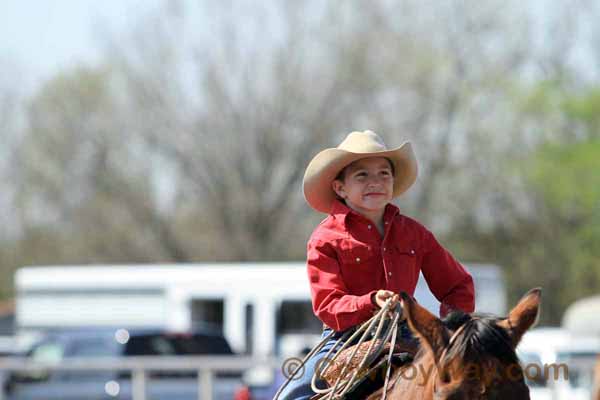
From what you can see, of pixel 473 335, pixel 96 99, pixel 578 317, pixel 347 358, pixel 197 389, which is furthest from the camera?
pixel 96 99

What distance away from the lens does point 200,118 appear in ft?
115

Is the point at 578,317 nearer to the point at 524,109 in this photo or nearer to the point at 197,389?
the point at 197,389

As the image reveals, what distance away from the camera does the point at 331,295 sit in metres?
4.74

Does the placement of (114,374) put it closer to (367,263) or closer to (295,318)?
(295,318)

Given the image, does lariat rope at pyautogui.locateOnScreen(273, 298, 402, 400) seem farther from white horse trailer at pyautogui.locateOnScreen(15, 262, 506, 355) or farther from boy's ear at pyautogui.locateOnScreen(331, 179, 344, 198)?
white horse trailer at pyautogui.locateOnScreen(15, 262, 506, 355)

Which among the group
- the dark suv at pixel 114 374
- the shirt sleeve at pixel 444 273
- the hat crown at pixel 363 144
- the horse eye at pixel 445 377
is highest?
the dark suv at pixel 114 374

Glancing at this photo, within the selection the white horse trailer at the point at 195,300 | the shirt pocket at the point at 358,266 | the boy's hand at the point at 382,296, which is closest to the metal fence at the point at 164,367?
the white horse trailer at the point at 195,300

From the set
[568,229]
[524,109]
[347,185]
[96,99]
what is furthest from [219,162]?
[347,185]

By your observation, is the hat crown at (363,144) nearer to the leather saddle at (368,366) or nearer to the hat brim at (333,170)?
the hat brim at (333,170)

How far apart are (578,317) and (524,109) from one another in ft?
44.3

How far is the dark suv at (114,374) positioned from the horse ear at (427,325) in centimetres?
1007

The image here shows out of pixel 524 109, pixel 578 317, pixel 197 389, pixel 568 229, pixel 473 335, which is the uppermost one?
pixel 524 109

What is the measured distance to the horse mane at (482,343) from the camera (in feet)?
12.1

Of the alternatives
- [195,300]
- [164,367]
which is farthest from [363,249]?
[195,300]
